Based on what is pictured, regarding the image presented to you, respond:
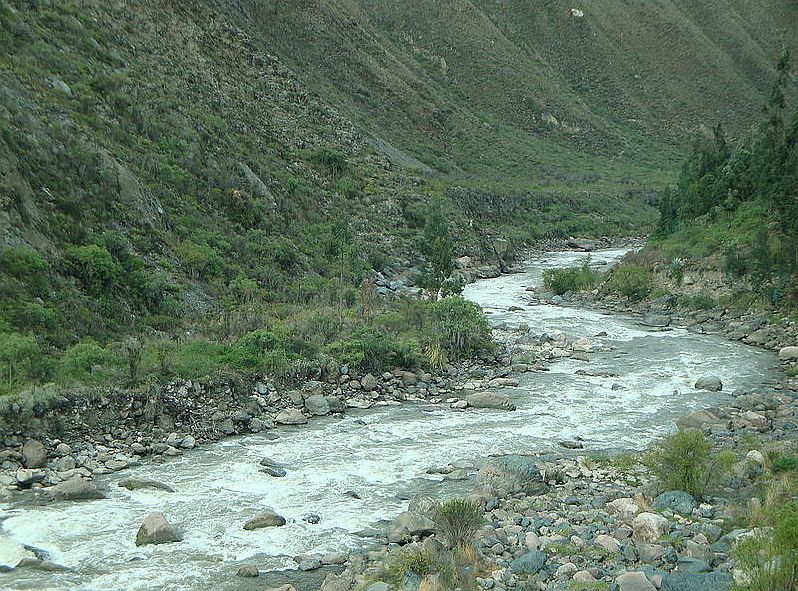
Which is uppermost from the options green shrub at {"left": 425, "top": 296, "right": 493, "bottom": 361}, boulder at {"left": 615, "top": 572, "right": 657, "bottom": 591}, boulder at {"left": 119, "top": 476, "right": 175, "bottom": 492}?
green shrub at {"left": 425, "top": 296, "right": 493, "bottom": 361}

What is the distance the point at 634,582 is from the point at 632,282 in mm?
26383

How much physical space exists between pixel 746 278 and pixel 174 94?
26824 mm

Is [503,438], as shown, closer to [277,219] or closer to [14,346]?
[14,346]

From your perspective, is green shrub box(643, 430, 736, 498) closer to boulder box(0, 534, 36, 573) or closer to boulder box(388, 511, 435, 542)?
boulder box(388, 511, 435, 542)

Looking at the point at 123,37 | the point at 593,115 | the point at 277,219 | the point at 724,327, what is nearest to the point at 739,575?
the point at 724,327

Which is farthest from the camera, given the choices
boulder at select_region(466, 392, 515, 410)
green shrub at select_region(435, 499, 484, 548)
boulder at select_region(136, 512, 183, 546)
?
boulder at select_region(466, 392, 515, 410)

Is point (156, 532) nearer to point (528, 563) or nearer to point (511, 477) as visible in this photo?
point (528, 563)

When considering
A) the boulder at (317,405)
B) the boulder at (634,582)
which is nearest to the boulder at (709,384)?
the boulder at (317,405)

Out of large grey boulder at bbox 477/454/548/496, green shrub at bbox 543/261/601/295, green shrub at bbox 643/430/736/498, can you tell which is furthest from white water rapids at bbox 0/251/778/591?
green shrub at bbox 543/261/601/295

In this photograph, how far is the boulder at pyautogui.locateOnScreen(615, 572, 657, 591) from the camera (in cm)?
890

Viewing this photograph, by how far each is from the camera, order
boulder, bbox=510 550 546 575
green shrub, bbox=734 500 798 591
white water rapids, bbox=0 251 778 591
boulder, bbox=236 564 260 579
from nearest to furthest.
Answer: green shrub, bbox=734 500 798 591, boulder, bbox=510 550 546 575, boulder, bbox=236 564 260 579, white water rapids, bbox=0 251 778 591

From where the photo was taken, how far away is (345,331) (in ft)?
75.5

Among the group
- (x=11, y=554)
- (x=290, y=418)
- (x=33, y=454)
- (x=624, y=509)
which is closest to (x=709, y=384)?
(x=624, y=509)

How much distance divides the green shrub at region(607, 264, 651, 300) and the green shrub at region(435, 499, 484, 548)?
2467cm
